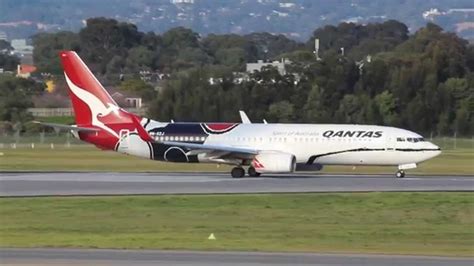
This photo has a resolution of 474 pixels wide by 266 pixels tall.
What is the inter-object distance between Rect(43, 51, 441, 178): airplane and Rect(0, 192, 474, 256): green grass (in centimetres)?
956

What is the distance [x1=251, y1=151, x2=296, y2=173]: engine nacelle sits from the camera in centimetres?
4969

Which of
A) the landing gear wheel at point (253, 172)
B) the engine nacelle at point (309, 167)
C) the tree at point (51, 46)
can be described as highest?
the tree at point (51, 46)

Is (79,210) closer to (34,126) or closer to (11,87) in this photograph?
(34,126)

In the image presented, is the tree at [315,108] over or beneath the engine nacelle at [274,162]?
over

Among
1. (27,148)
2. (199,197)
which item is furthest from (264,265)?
(27,148)

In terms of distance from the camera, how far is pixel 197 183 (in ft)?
150

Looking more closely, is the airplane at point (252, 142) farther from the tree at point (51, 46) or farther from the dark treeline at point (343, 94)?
the tree at point (51, 46)

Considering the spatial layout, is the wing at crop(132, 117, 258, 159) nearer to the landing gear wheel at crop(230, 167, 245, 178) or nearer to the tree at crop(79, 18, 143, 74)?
the landing gear wheel at crop(230, 167, 245, 178)

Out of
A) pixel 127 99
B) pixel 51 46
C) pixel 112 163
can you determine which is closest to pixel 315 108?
pixel 127 99

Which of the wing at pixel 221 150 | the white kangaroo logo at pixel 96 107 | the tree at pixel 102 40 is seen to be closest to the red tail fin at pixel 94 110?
the white kangaroo logo at pixel 96 107

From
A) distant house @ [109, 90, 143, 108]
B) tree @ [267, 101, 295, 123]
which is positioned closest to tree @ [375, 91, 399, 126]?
tree @ [267, 101, 295, 123]

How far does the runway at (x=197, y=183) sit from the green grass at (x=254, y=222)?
260cm

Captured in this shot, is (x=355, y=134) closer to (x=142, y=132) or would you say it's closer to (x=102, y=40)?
(x=142, y=132)

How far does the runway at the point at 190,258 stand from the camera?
76.3 ft
